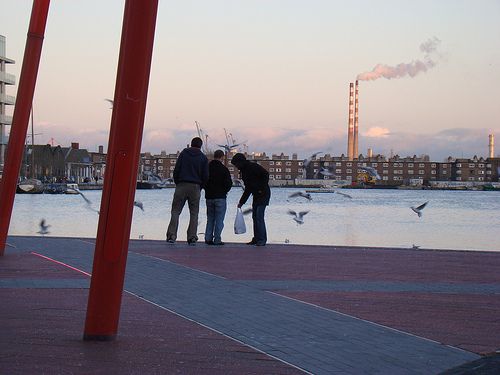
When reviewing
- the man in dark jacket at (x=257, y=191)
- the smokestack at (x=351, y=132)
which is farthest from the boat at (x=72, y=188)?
the smokestack at (x=351, y=132)

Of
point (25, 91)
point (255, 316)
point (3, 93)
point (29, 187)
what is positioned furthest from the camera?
point (29, 187)

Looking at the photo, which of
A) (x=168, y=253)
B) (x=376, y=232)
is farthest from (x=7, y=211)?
(x=376, y=232)

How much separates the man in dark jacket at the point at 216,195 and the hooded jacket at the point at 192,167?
395mm

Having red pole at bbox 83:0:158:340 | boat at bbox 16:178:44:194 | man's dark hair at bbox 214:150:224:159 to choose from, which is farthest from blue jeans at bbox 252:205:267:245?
boat at bbox 16:178:44:194

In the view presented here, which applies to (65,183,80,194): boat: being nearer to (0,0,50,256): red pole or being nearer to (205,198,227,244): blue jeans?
(205,198,227,244): blue jeans

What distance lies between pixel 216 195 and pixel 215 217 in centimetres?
45

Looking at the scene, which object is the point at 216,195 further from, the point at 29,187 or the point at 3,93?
the point at 29,187

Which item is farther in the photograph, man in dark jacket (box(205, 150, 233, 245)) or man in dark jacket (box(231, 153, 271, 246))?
man in dark jacket (box(231, 153, 271, 246))

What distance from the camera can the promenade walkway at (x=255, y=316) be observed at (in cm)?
704

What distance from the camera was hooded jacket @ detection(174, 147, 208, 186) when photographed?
18.3 m

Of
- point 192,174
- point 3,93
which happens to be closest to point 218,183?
point 192,174

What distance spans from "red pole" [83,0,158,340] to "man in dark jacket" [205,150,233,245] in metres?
10.9

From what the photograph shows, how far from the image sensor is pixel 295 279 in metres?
12.6

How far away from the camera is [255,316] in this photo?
361 inches
